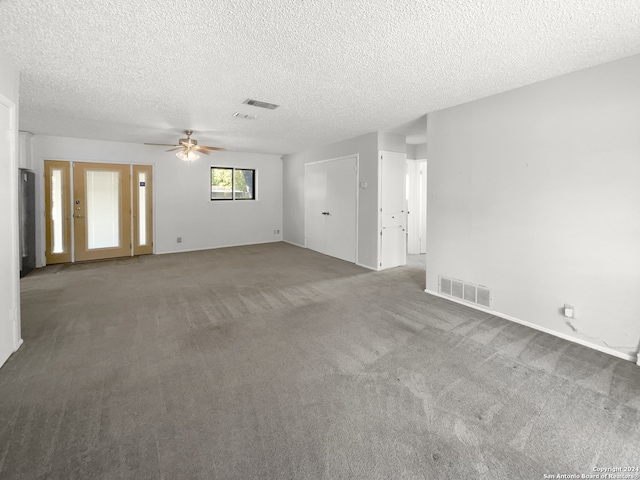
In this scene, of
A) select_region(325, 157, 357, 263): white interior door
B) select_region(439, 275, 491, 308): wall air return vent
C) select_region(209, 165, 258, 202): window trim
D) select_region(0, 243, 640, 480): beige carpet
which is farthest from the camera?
select_region(209, 165, 258, 202): window trim

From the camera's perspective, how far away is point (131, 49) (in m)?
2.56

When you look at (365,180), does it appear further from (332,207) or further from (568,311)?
(568,311)

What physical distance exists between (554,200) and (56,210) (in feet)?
27.8

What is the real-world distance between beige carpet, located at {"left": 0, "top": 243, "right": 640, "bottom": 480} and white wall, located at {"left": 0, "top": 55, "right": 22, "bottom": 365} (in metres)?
0.24

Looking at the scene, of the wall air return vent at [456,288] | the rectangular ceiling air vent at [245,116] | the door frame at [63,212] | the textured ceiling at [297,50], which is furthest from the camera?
the door frame at [63,212]

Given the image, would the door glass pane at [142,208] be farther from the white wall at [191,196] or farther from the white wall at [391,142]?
the white wall at [391,142]

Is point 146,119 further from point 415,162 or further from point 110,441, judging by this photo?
point 415,162

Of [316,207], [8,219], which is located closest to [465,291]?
[316,207]

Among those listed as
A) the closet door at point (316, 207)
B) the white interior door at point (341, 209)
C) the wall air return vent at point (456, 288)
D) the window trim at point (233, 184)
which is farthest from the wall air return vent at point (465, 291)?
the window trim at point (233, 184)

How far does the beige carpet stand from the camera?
1.62 meters

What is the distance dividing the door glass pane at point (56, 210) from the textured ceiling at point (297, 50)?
7.61ft

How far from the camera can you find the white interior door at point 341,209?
6484mm

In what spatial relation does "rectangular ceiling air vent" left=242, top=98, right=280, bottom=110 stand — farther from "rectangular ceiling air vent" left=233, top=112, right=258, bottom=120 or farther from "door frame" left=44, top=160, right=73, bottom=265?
"door frame" left=44, top=160, right=73, bottom=265

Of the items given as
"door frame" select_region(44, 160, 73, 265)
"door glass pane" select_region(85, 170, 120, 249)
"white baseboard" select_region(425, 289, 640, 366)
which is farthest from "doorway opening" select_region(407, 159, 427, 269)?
"door frame" select_region(44, 160, 73, 265)
